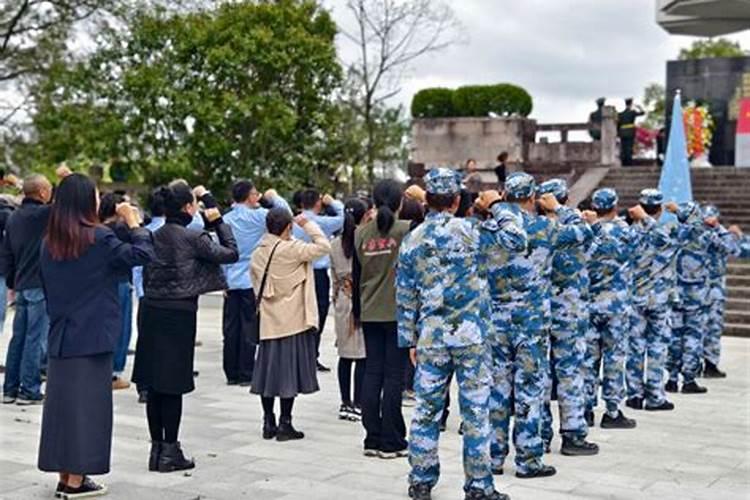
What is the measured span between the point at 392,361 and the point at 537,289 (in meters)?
1.09

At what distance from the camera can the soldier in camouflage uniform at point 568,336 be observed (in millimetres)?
7281

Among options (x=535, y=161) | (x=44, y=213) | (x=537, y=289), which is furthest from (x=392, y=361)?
(x=535, y=161)

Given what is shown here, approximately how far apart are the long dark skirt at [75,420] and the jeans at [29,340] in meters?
3.02

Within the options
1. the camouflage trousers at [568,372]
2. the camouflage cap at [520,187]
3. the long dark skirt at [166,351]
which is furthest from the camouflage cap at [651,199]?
the long dark skirt at [166,351]

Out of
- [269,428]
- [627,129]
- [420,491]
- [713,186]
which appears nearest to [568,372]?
[420,491]

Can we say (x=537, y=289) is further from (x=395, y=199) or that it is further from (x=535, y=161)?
(x=535, y=161)

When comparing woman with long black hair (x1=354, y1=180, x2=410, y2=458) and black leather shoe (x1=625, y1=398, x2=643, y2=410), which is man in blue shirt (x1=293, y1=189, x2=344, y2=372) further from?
black leather shoe (x1=625, y1=398, x2=643, y2=410)

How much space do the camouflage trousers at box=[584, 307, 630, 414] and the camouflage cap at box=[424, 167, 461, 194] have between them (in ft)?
8.50

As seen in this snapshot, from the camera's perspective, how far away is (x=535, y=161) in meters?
26.8

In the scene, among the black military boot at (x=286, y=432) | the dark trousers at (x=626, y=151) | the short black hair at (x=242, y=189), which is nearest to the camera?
the black military boot at (x=286, y=432)

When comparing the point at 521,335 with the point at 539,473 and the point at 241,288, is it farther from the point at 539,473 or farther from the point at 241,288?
the point at 241,288

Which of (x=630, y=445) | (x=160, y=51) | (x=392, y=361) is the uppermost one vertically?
(x=160, y=51)

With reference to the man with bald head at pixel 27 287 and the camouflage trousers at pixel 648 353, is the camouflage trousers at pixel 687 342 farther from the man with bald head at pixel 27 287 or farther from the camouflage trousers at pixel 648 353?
the man with bald head at pixel 27 287

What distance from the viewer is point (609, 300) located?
8.23 m
